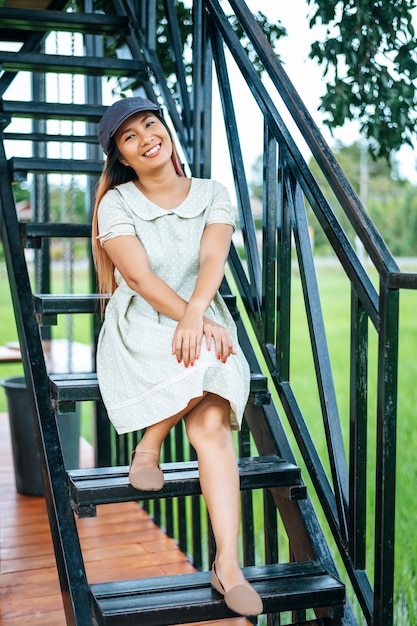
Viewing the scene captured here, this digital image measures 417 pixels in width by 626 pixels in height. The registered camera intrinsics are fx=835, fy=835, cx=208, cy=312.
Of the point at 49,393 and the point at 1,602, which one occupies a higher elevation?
the point at 49,393

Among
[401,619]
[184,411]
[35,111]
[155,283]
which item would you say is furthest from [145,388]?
[401,619]

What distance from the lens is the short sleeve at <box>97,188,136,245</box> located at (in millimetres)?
2236

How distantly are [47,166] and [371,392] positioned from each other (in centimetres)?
674

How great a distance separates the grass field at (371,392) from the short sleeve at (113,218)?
2.01 m

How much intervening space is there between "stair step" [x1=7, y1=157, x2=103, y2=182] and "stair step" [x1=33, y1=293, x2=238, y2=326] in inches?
21.7

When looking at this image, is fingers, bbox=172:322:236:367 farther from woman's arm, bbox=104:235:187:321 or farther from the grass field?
the grass field

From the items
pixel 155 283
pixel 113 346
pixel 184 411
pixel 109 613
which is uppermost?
pixel 155 283

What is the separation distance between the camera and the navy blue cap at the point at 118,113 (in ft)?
7.40

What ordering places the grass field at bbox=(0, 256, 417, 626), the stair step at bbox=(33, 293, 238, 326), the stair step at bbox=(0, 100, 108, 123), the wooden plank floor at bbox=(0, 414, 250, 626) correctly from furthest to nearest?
the grass field at bbox=(0, 256, 417, 626) → the stair step at bbox=(0, 100, 108, 123) → the wooden plank floor at bbox=(0, 414, 250, 626) → the stair step at bbox=(33, 293, 238, 326)

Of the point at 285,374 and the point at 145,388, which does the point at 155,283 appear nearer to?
the point at 145,388

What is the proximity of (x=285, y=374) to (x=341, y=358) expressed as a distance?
31.2 ft

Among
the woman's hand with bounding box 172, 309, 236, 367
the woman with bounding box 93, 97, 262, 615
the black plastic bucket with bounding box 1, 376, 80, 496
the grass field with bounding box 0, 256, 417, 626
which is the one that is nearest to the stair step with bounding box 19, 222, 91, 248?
the woman with bounding box 93, 97, 262, 615

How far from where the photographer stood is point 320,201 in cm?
205

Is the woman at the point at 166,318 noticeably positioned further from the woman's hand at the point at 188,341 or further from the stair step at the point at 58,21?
the stair step at the point at 58,21
